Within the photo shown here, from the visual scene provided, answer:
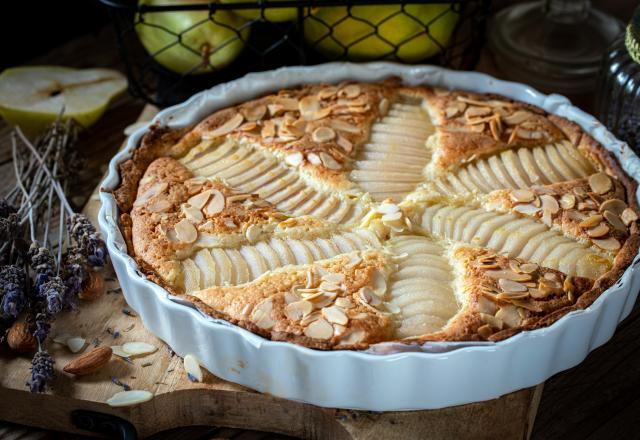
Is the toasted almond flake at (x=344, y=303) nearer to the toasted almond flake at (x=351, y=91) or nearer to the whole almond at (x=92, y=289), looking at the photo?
the whole almond at (x=92, y=289)

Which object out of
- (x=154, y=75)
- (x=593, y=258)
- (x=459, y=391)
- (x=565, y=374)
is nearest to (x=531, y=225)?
(x=593, y=258)

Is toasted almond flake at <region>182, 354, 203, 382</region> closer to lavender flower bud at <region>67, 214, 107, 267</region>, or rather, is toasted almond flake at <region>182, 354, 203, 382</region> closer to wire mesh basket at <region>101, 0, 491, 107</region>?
lavender flower bud at <region>67, 214, 107, 267</region>

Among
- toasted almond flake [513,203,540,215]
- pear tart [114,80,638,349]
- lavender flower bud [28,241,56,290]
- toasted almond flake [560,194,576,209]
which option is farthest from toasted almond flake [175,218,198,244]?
toasted almond flake [560,194,576,209]

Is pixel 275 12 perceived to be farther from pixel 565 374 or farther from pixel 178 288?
pixel 565 374

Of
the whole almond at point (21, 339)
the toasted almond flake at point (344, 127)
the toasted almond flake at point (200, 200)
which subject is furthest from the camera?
the toasted almond flake at point (344, 127)

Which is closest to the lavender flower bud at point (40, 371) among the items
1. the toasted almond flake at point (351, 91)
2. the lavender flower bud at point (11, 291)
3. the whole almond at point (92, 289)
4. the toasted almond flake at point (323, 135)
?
the lavender flower bud at point (11, 291)
